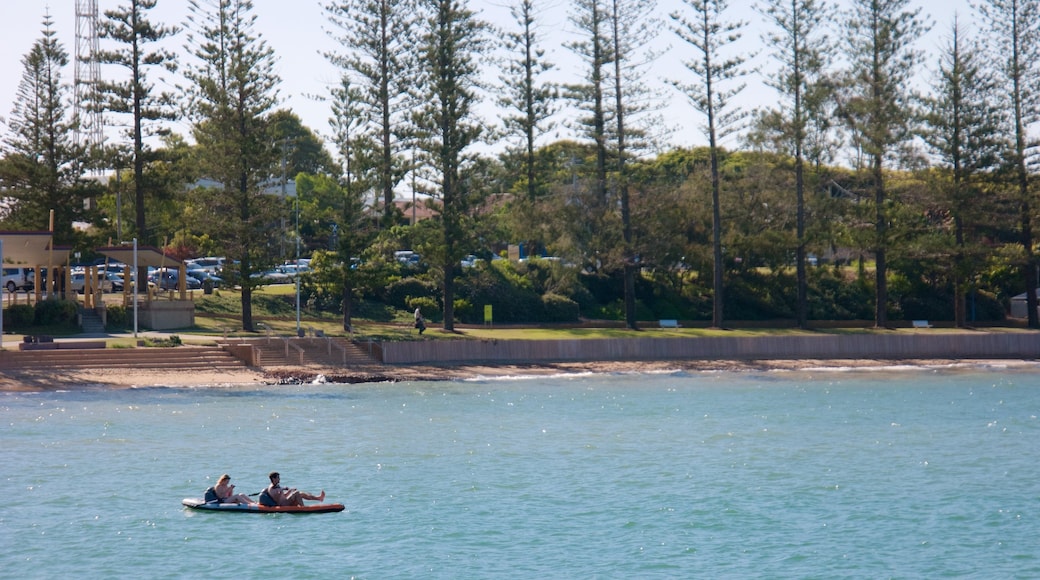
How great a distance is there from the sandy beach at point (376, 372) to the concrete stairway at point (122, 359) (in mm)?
539

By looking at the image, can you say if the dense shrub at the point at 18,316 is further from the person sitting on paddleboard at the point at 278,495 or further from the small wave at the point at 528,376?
the person sitting on paddleboard at the point at 278,495

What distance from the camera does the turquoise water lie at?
2191 cm

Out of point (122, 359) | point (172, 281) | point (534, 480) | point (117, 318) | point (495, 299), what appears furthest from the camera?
point (172, 281)

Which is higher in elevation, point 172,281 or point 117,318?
point 172,281

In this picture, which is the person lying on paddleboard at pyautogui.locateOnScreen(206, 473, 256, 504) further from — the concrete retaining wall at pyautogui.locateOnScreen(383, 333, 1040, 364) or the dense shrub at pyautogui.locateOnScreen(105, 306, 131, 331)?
the dense shrub at pyautogui.locateOnScreen(105, 306, 131, 331)

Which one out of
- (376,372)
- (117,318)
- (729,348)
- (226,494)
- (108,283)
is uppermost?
(108,283)

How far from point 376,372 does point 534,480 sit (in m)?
19.7

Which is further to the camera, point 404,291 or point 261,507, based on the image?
point 404,291

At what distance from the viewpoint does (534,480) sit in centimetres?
2859

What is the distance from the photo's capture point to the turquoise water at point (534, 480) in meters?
21.9

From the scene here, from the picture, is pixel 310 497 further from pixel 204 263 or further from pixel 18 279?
pixel 204 263

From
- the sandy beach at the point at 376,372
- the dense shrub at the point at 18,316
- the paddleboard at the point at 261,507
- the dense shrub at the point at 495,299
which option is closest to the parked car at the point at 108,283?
the dense shrub at the point at 18,316

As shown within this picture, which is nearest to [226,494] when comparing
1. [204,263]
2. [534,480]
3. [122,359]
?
[534,480]

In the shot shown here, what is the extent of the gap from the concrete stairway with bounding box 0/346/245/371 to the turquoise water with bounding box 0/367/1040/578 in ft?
9.14
